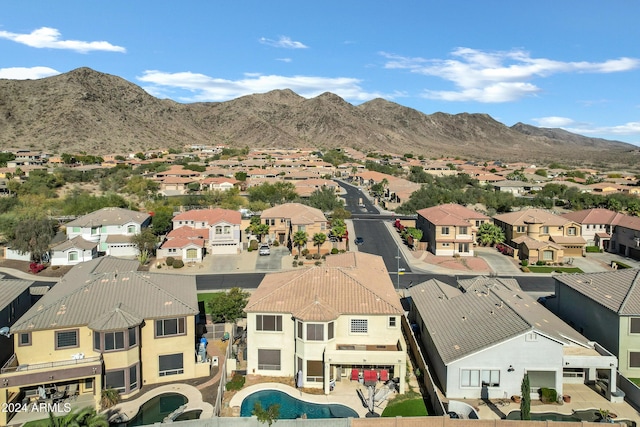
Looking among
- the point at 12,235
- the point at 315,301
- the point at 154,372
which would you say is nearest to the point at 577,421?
the point at 315,301

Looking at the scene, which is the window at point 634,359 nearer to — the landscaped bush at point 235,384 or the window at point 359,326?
the window at point 359,326

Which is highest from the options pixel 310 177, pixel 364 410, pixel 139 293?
pixel 310 177

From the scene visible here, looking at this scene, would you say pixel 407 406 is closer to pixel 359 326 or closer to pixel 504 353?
pixel 359 326

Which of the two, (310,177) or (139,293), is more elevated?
(310,177)

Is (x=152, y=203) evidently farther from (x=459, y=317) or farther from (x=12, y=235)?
(x=459, y=317)

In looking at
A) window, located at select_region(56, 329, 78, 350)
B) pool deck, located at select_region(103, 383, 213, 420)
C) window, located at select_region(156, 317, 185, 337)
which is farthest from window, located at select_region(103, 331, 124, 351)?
pool deck, located at select_region(103, 383, 213, 420)

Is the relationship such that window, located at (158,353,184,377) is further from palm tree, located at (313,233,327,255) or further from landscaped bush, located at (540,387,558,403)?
palm tree, located at (313,233,327,255)
